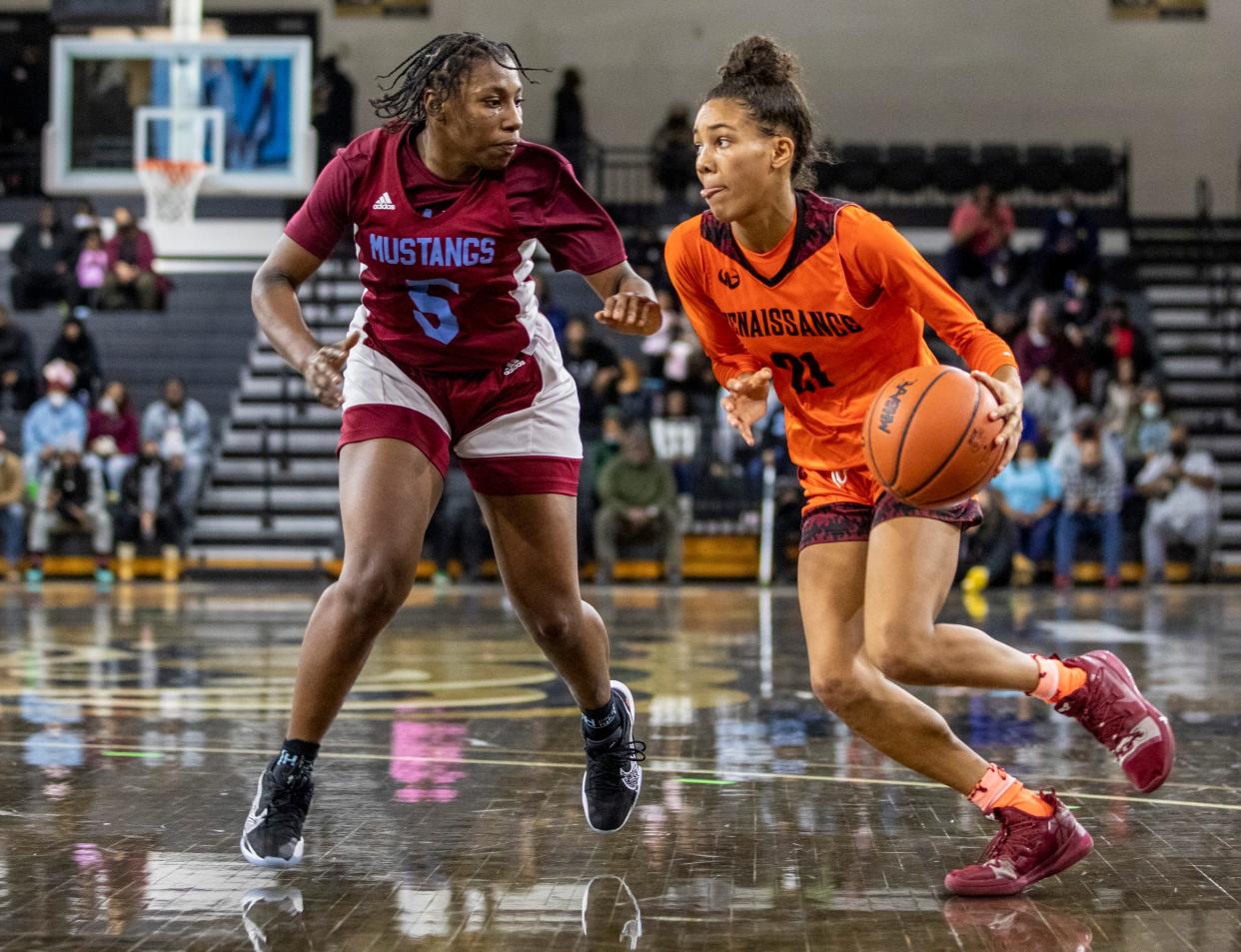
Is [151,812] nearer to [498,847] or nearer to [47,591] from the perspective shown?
[498,847]

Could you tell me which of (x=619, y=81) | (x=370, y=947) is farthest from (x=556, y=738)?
(x=619, y=81)

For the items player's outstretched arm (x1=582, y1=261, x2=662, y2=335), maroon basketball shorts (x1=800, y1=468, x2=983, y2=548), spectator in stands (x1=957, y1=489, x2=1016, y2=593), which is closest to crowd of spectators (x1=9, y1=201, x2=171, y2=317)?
spectator in stands (x1=957, y1=489, x2=1016, y2=593)

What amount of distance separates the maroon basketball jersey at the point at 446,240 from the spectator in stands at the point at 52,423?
1313cm

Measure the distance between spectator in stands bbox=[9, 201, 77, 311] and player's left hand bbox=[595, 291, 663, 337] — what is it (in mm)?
16841

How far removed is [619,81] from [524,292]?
20.5 metres

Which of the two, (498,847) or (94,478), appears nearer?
(498,847)

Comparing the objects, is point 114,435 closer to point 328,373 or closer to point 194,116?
point 194,116

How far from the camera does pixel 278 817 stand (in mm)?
4270

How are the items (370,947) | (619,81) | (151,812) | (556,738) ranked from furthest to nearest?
(619,81) → (556,738) → (151,812) → (370,947)

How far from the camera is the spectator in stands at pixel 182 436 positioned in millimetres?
17270

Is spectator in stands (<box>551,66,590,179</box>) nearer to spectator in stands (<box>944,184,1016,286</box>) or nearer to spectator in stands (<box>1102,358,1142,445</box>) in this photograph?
spectator in stands (<box>944,184,1016,286</box>)

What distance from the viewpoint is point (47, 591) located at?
Answer: 1450 centimetres

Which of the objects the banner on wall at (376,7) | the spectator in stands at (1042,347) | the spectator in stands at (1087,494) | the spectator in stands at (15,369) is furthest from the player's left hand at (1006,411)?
the banner on wall at (376,7)

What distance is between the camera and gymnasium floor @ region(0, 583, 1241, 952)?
3.72 m
